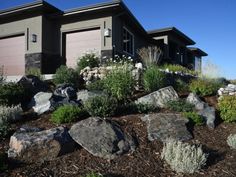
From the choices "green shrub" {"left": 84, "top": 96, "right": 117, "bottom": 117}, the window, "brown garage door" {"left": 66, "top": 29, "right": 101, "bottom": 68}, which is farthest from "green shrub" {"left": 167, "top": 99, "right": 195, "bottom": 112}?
the window

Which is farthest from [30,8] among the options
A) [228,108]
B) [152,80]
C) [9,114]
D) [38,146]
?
[38,146]

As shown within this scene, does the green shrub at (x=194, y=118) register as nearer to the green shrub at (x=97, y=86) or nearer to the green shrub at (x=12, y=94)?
the green shrub at (x=97, y=86)

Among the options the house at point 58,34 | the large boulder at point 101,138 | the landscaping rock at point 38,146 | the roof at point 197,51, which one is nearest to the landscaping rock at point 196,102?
the large boulder at point 101,138

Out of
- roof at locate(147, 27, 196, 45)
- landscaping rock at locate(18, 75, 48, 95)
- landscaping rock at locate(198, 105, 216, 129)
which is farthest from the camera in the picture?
roof at locate(147, 27, 196, 45)

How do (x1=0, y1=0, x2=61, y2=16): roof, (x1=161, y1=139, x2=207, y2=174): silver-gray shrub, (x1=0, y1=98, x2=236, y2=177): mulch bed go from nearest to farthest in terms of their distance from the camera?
(x1=0, y1=98, x2=236, y2=177): mulch bed < (x1=161, y1=139, x2=207, y2=174): silver-gray shrub < (x1=0, y1=0, x2=61, y2=16): roof

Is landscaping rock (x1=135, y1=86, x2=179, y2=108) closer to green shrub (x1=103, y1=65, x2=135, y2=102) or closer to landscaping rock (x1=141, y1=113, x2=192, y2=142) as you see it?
green shrub (x1=103, y1=65, x2=135, y2=102)

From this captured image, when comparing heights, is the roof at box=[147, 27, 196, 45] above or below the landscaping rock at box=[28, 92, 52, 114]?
above

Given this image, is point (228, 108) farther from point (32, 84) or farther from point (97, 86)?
point (32, 84)

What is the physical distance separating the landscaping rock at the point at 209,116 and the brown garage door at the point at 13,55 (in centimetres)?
1144

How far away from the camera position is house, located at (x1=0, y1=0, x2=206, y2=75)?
15500 millimetres

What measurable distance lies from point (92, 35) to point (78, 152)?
36.5 ft

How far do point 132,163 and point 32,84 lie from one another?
19.1 ft

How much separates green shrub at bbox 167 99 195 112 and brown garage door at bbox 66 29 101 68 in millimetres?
7780

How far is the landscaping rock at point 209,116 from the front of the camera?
26.1 ft
